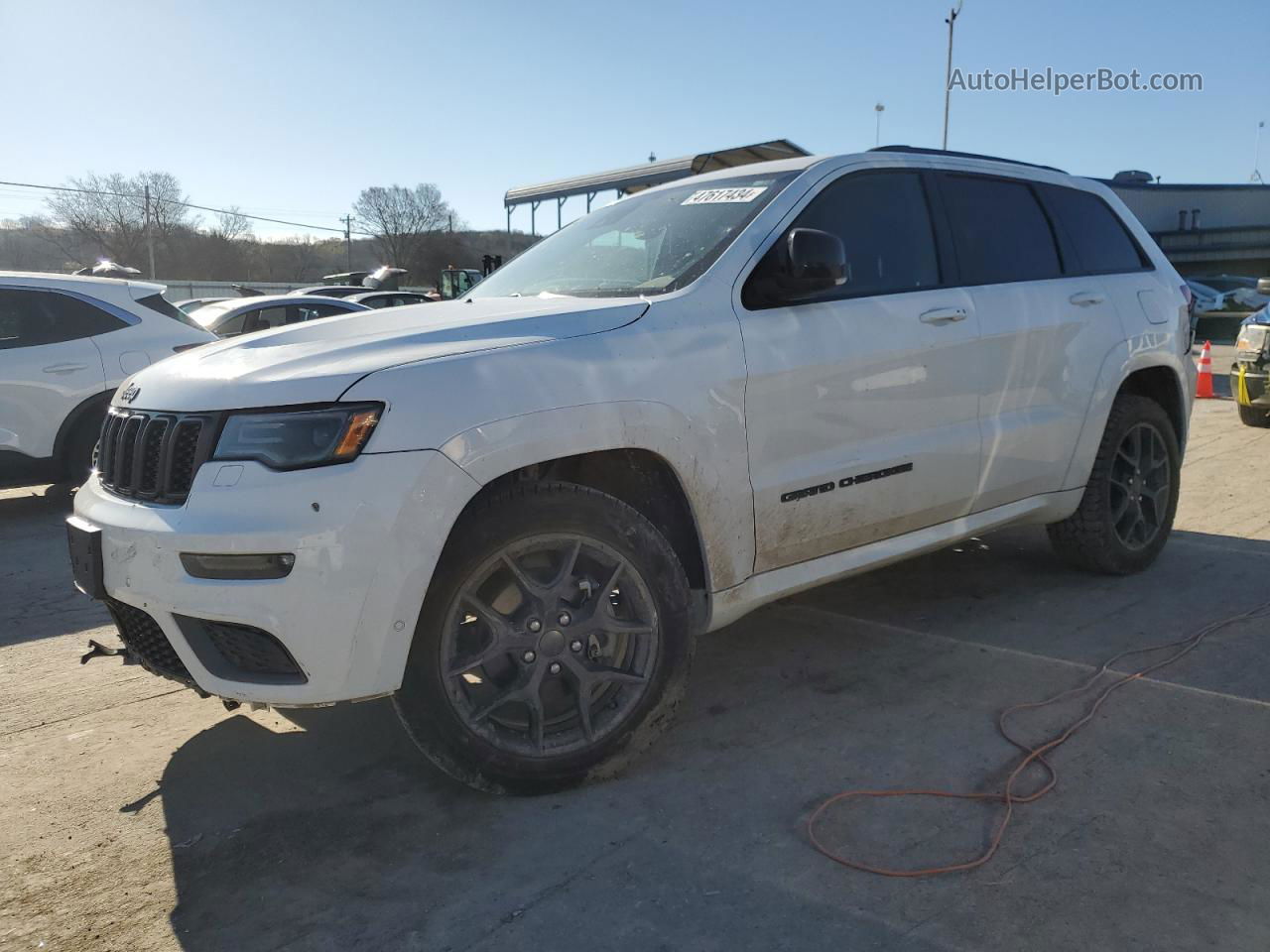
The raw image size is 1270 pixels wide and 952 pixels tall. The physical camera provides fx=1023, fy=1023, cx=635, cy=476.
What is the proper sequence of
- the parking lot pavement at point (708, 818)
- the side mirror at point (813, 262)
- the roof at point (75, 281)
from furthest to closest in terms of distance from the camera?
the roof at point (75, 281) → the side mirror at point (813, 262) → the parking lot pavement at point (708, 818)

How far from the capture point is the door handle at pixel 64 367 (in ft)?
23.0

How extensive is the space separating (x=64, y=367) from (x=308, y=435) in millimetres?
5539

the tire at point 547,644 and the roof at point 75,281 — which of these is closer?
the tire at point 547,644

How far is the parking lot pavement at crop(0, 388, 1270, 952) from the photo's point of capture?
2.32m

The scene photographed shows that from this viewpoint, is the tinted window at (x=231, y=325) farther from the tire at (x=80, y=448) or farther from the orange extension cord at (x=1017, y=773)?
the orange extension cord at (x=1017, y=773)

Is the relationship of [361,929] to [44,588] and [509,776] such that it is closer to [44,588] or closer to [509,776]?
[509,776]

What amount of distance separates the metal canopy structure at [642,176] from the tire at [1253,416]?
4979 mm

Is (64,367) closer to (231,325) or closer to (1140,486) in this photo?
(231,325)

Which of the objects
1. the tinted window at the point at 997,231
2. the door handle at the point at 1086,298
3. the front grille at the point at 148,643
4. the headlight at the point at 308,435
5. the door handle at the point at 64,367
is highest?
the tinted window at the point at 997,231

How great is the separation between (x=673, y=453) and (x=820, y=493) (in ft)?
2.13

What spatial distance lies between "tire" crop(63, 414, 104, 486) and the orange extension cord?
243 inches

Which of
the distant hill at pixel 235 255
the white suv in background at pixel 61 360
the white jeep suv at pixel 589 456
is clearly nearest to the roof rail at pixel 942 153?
the white jeep suv at pixel 589 456

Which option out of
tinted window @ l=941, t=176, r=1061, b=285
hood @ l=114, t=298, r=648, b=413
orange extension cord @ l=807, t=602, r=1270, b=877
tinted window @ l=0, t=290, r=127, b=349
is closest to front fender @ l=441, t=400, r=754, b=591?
hood @ l=114, t=298, r=648, b=413

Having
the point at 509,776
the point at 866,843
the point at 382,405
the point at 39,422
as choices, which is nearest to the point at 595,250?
the point at 382,405
